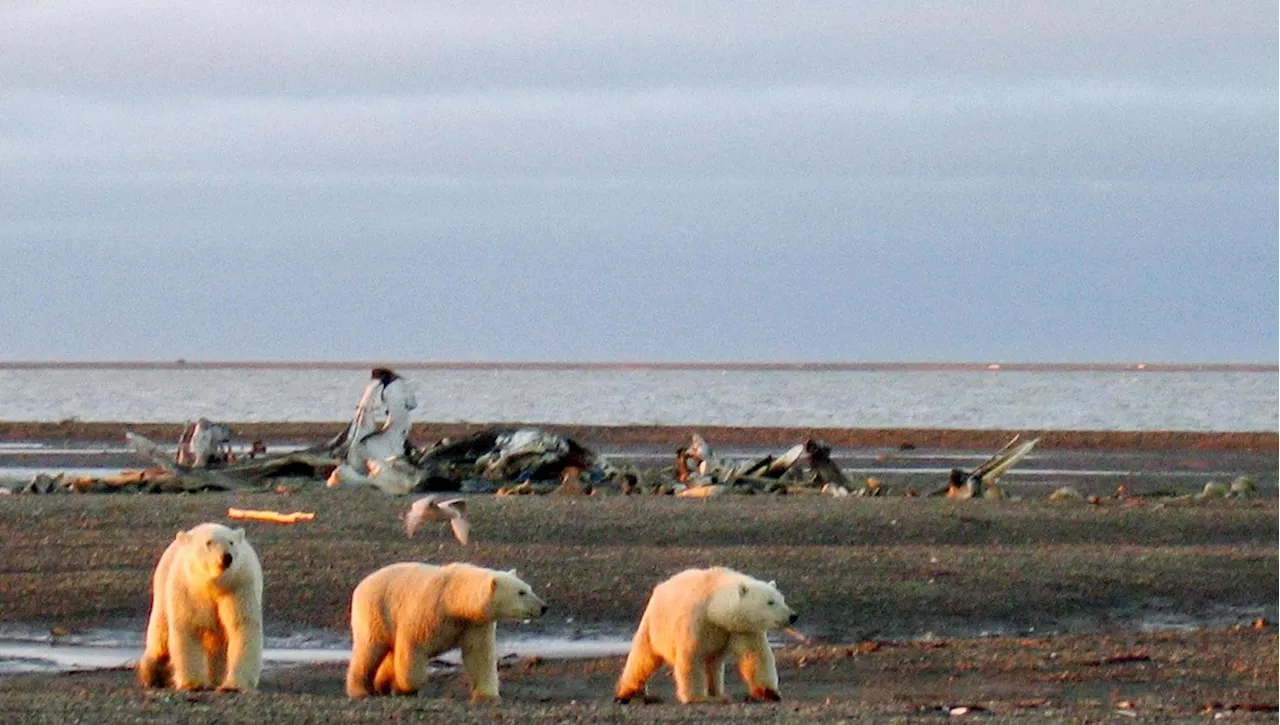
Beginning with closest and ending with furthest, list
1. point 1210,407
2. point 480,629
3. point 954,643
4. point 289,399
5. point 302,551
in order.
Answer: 1. point 480,629
2. point 954,643
3. point 302,551
4. point 1210,407
5. point 289,399

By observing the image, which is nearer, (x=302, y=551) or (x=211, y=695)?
(x=211, y=695)

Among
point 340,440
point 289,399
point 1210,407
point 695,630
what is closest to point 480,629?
point 695,630

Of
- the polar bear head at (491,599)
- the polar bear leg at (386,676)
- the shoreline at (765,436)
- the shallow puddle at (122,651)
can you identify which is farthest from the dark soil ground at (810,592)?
the shoreline at (765,436)

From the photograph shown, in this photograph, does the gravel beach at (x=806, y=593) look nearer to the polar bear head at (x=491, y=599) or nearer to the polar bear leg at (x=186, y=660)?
the polar bear leg at (x=186, y=660)

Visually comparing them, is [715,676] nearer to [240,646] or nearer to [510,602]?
[510,602]

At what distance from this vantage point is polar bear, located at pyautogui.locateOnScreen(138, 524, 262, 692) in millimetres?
10789

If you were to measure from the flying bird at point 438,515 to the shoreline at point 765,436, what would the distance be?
1031 inches

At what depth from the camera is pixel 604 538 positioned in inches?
799

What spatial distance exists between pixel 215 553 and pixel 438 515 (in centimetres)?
1009

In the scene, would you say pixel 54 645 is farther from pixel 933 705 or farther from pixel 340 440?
pixel 340 440

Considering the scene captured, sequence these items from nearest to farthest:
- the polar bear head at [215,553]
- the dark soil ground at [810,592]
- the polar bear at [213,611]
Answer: the dark soil ground at [810,592]
the polar bear head at [215,553]
the polar bear at [213,611]

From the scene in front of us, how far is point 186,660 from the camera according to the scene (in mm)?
11016

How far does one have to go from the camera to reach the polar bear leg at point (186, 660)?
10984 mm

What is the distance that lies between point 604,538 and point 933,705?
984 centimetres
